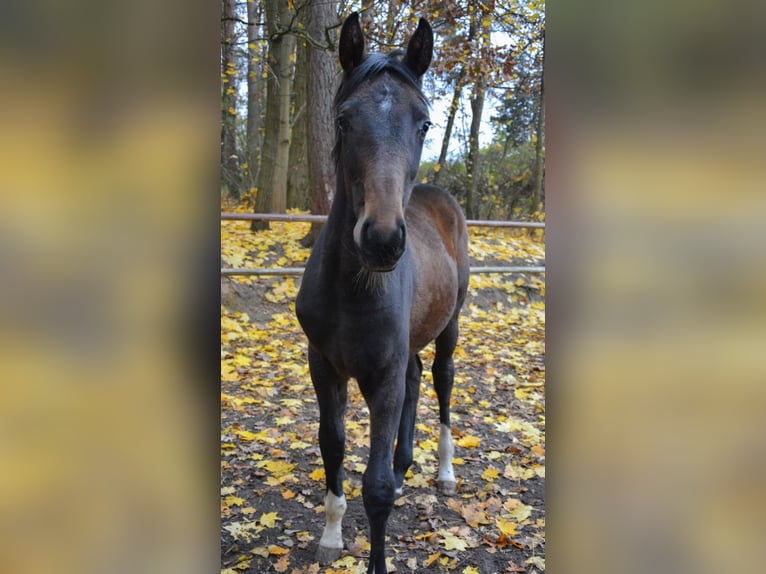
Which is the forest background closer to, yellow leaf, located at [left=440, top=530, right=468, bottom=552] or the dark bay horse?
the dark bay horse

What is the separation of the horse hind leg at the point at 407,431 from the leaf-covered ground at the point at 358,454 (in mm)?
180

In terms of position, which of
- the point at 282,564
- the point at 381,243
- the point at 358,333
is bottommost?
the point at 282,564

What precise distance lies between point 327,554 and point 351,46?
2518 millimetres

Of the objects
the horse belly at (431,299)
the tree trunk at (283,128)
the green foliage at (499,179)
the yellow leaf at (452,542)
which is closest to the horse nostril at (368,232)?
the horse belly at (431,299)

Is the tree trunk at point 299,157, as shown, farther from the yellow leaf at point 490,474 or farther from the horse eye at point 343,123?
the horse eye at point 343,123

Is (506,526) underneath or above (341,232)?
underneath

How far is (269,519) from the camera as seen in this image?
10.4 ft

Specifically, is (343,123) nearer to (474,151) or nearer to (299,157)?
(299,157)

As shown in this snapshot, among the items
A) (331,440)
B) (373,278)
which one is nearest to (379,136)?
(373,278)

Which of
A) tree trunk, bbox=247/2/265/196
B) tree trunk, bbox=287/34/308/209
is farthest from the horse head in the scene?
tree trunk, bbox=247/2/265/196

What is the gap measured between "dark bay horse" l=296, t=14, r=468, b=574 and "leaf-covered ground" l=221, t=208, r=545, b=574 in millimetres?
290

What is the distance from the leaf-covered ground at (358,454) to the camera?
116 inches
